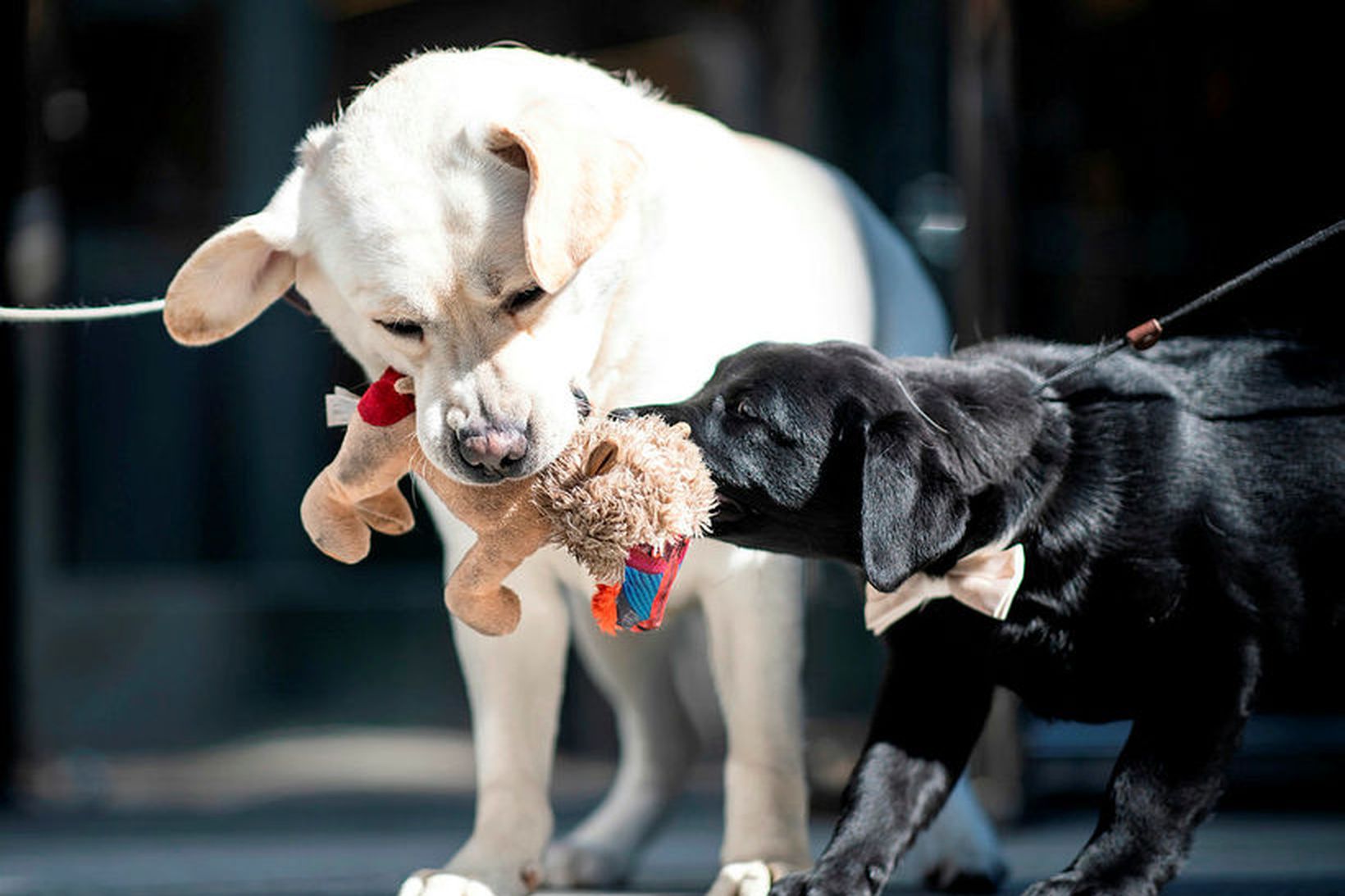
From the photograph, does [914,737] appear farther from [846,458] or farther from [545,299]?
[545,299]

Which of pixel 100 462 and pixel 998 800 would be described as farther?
pixel 100 462

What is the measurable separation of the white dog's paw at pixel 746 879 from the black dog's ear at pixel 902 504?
0.61 m

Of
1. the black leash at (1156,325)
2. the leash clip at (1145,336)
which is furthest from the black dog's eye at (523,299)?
the leash clip at (1145,336)

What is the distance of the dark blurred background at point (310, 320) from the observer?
4918mm

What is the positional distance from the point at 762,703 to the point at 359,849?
1.80 meters

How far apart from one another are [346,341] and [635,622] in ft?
2.77

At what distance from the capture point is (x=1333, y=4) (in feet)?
16.3

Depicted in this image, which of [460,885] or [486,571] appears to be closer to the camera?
[486,571]

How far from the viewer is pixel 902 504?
2303 millimetres

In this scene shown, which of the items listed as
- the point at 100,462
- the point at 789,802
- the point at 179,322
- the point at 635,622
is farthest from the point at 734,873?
the point at 100,462

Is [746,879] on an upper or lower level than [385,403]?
lower

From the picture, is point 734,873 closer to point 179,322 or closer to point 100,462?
point 179,322

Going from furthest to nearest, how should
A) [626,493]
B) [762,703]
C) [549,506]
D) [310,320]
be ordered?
[310,320]
[762,703]
[549,506]
[626,493]

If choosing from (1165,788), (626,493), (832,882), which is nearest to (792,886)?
(832,882)
